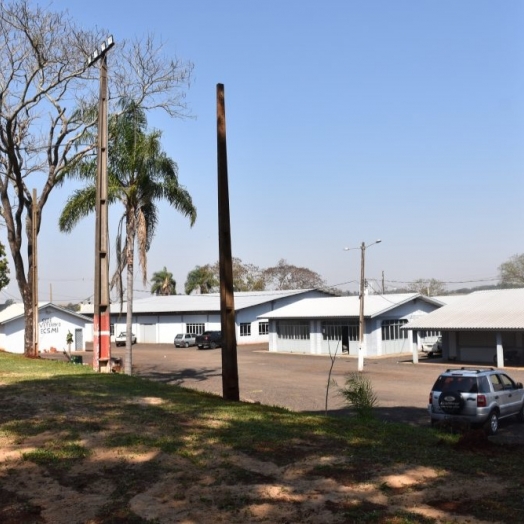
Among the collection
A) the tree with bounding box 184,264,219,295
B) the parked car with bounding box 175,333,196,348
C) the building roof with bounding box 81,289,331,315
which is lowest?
the parked car with bounding box 175,333,196,348

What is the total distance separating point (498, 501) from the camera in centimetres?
653

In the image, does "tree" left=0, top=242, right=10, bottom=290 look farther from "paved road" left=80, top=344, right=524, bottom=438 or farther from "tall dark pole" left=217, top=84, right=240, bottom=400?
"tall dark pole" left=217, top=84, right=240, bottom=400

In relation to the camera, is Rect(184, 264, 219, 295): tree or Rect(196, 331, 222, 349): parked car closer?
Rect(196, 331, 222, 349): parked car

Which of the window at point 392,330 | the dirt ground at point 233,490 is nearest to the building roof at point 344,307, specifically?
the window at point 392,330

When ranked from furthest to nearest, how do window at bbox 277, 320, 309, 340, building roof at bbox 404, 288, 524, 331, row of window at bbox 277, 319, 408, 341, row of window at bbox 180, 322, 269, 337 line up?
row of window at bbox 180, 322, 269, 337
window at bbox 277, 320, 309, 340
row of window at bbox 277, 319, 408, 341
building roof at bbox 404, 288, 524, 331

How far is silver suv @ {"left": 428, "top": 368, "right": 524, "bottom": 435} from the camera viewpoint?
16.4m

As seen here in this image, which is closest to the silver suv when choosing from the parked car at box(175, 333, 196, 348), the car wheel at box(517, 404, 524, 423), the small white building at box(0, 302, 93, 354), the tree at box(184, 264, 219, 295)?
the car wheel at box(517, 404, 524, 423)

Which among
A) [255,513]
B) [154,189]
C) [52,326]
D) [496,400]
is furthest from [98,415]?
[52,326]

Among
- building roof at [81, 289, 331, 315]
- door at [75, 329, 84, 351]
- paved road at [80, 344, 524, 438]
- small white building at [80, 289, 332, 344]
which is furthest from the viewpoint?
building roof at [81, 289, 331, 315]

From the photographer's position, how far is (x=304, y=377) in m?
34.2

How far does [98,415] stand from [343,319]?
1579 inches

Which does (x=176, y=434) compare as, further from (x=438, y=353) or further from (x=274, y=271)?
(x=274, y=271)

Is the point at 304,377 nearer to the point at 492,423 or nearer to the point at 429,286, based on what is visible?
the point at 492,423

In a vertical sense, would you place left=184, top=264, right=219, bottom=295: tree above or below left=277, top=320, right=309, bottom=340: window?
above
